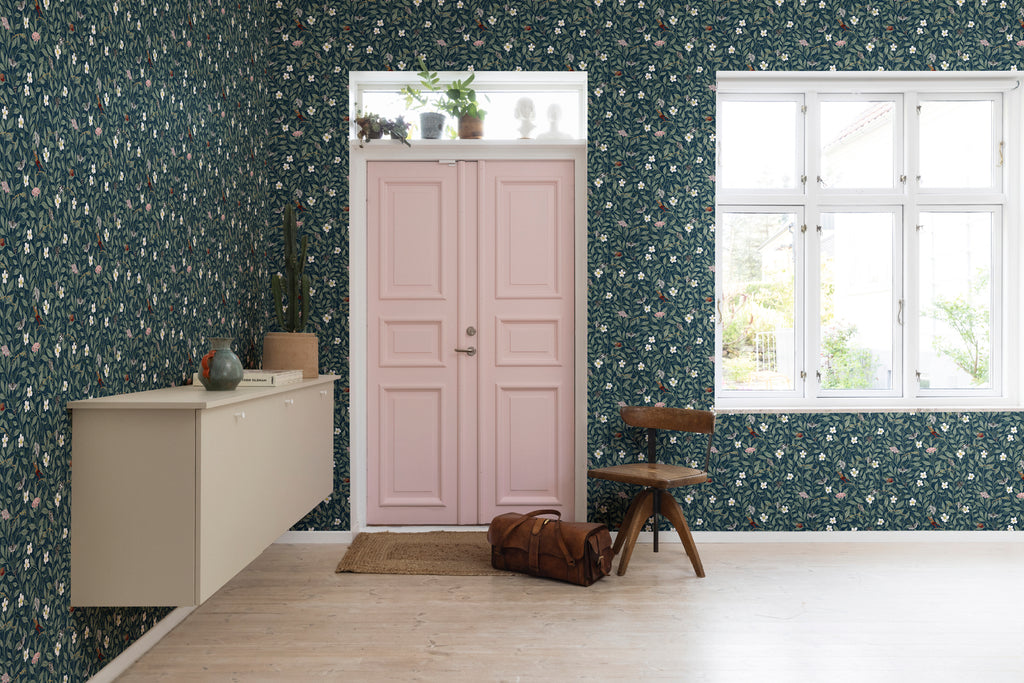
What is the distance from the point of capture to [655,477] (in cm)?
318

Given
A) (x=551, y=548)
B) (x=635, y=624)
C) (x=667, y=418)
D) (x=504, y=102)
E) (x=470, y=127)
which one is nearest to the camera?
(x=635, y=624)

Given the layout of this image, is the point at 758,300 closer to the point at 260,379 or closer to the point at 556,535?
the point at 556,535

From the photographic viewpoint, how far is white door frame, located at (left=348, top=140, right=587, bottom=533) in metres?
3.78

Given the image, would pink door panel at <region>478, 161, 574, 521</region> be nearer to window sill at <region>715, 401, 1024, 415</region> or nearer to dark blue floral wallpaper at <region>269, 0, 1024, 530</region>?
dark blue floral wallpaper at <region>269, 0, 1024, 530</region>

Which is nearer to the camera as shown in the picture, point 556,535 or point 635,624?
point 635,624

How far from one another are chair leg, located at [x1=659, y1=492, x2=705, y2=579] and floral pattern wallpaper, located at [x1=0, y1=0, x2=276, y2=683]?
2143 mm

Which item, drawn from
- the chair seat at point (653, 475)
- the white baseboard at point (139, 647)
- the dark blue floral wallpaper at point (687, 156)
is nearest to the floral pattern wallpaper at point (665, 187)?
the dark blue floral wallpaper at point (687, 156)

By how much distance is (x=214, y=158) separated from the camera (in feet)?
9.98

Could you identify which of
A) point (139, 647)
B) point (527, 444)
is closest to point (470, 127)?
point (527, 444)

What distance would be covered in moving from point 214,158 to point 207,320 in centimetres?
70

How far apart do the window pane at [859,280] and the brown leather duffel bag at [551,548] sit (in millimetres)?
1851

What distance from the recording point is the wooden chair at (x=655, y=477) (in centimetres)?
319

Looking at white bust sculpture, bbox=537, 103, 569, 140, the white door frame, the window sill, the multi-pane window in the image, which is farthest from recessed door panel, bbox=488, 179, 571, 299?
the window sill

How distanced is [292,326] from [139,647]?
149 centimetres
